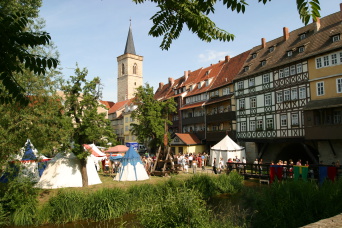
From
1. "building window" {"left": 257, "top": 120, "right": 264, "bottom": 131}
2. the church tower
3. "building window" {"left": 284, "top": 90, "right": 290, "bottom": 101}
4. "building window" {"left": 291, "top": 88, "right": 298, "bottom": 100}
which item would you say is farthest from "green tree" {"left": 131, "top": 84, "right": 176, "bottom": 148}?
the church tower

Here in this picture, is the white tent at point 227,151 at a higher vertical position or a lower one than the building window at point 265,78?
lower

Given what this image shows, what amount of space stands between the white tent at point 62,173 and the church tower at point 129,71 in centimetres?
5763

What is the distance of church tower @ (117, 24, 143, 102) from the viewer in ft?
254

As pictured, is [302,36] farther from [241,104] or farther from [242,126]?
[242,126]

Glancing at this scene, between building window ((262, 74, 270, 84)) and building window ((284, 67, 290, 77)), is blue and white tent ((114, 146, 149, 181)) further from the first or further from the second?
building window ((284, 67, 290, 77))

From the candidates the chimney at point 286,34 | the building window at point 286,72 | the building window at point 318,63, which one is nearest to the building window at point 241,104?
the building window at point 286,72

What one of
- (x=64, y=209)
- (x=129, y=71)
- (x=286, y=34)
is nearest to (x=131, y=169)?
(x=64, y=209)

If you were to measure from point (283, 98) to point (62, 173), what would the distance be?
19.4 metres

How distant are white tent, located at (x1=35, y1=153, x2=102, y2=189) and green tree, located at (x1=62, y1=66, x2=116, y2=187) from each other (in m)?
2.21

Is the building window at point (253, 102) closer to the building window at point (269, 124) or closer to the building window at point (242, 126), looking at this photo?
the building window at point (242, 126)

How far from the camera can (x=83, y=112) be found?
17.0 m

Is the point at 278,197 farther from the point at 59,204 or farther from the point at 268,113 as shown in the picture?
the point at 268,113

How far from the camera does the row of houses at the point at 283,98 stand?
70.5 ft

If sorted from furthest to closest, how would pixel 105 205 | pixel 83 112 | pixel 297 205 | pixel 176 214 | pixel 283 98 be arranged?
pixel 283 98
pixel 83 112
pixel 105 205
pixel 297 205
pixel 176 214
